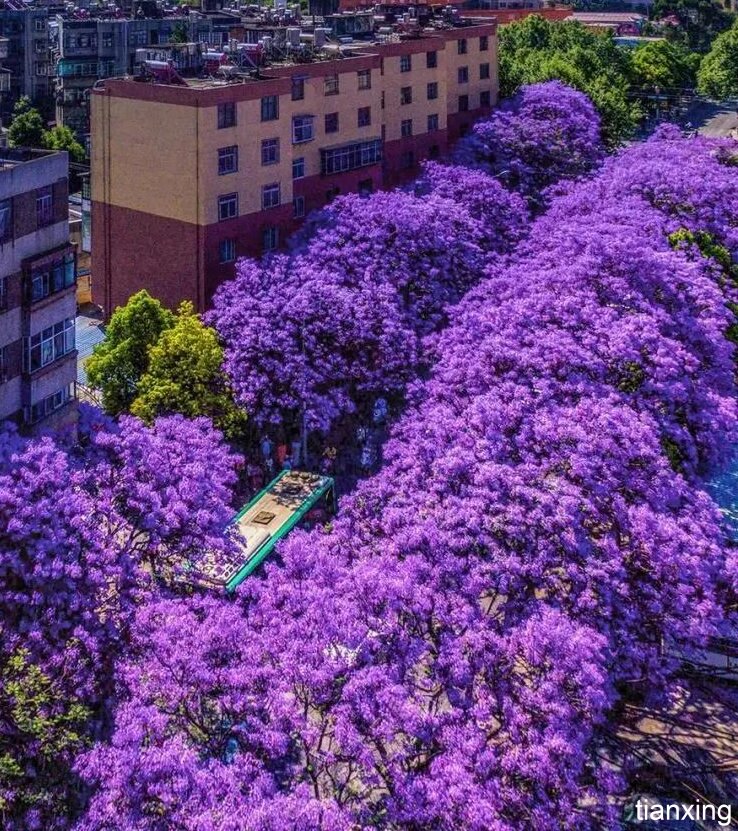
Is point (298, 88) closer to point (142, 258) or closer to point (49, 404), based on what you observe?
point (142, 258)

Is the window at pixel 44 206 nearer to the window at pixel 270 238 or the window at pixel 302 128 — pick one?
the window at pixel 270 238

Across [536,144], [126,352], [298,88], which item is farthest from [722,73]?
[126,352]

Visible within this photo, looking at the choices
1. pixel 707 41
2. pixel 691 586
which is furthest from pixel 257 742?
pixel 707 41

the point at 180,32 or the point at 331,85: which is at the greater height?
the point at 180,32

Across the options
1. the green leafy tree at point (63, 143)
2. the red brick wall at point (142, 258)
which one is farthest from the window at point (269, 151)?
the green leafy tree at point (63, 143)

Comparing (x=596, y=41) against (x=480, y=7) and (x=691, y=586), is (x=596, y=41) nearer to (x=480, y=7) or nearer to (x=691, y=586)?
(x=480, y=7)

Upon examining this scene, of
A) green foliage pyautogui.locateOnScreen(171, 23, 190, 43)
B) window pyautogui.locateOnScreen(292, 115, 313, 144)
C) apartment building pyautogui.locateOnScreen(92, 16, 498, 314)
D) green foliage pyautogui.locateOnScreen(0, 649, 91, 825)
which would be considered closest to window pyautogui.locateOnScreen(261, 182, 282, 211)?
apartment building pyautogui.locateOnScreen(92, 16, 498, 314)
